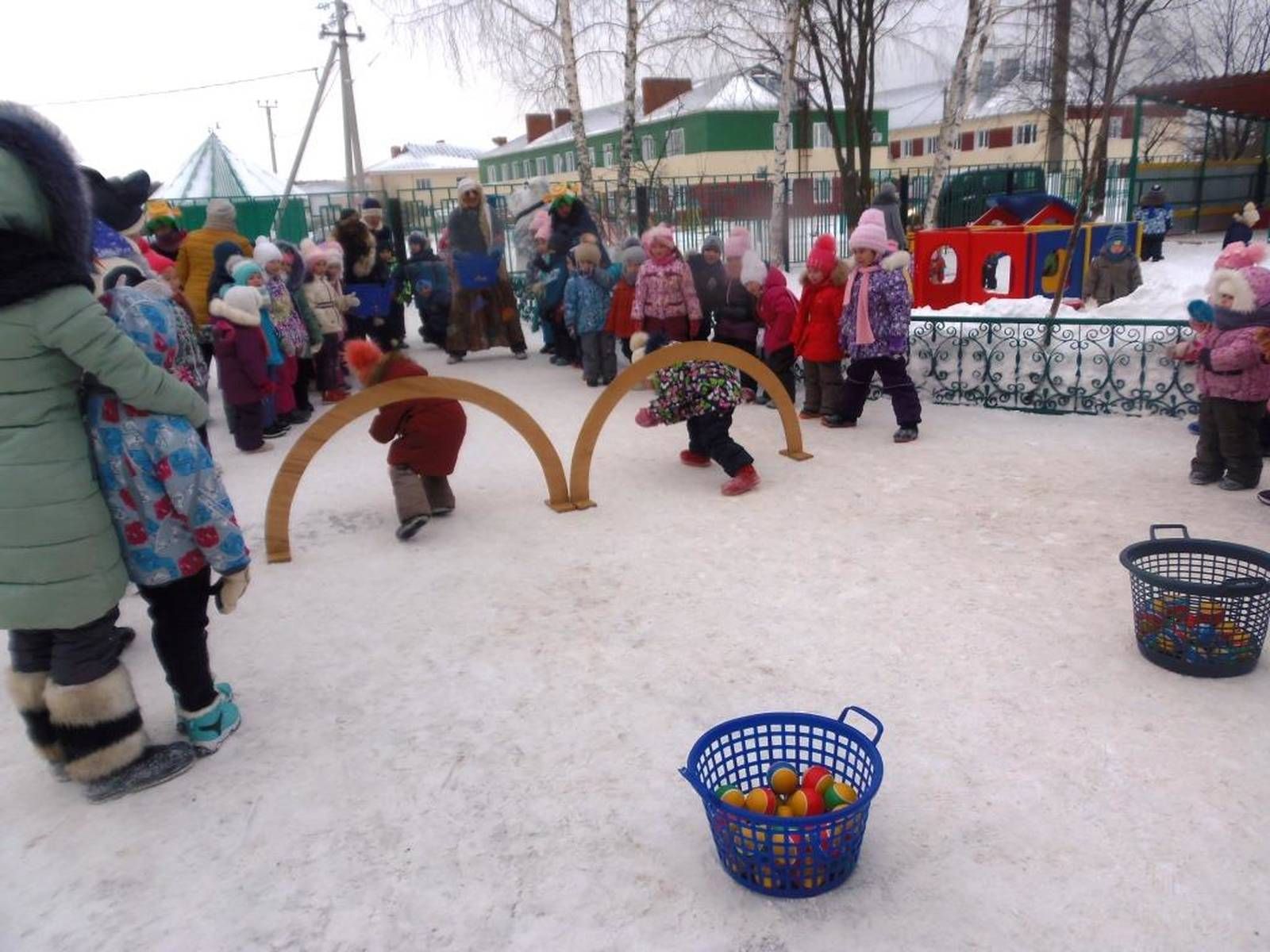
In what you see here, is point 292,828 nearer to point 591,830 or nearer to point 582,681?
point 591,830

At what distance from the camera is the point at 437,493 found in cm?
523

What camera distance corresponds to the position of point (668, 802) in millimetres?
2637

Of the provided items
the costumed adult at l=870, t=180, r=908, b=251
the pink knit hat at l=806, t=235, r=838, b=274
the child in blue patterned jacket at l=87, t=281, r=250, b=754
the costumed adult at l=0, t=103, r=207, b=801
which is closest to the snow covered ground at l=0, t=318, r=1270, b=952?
the costumed adult at l=0, t=103, r=207, b=801

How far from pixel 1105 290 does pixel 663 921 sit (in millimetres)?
9323

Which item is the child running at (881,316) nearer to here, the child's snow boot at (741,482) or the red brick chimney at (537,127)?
the child's snow boot at (741,482)

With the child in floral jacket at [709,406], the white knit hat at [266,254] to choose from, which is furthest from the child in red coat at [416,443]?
the white knit hat at [266,254]

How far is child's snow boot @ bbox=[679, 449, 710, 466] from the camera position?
5938 mm

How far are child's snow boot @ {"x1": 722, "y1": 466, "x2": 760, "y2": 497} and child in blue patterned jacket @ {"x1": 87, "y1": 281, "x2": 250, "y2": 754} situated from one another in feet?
10.0

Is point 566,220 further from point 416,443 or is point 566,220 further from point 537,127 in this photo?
point 537,127

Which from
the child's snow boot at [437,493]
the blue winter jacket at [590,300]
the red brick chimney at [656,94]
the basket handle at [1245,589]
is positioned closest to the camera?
the basket handle at [1245,589]

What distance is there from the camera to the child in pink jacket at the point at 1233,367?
14.8ft

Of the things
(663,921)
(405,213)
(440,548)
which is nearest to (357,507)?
(440,548)

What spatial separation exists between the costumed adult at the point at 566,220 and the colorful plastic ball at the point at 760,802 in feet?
25.2

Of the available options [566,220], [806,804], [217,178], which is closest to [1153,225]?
[566,220]
